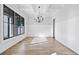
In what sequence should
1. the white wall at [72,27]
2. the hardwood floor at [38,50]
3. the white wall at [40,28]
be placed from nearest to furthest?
the white wall at [72,27] → the hardwood floor at [38,50] → the white wall at [40,28]

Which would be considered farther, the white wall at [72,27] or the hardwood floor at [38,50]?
the hardwood floor at [38,50]

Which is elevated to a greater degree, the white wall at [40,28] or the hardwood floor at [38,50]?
the white wall at [40,28]

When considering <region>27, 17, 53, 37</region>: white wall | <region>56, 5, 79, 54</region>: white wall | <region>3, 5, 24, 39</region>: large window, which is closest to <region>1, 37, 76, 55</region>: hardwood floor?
<region>56, 5, 79, 54</region>: white wall

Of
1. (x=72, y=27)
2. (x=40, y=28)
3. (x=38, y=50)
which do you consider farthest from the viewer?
(x=40, y=28)

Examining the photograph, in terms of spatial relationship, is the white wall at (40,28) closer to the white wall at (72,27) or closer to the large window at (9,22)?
the large window at (9,22)

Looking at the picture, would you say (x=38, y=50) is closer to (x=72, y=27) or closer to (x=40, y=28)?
(x=72, y=27)

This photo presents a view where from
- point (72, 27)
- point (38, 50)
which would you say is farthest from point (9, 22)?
point (72, 27)

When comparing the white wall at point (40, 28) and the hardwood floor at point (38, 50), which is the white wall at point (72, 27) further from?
the white wall at point (40, 28)

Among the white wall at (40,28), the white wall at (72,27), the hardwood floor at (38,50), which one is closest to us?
the white wall at (72,27)

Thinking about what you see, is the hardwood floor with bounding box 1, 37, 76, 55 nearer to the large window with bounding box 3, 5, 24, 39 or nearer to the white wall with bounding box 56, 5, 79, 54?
the white wall with bounding box 56, 5, 79, 54

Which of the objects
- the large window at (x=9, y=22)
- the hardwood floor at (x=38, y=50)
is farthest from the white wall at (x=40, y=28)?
the hardwood floor at (x=38, y=50)

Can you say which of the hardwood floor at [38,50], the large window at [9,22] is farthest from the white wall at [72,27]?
the large window at [9,22]

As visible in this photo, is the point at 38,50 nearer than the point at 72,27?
No
